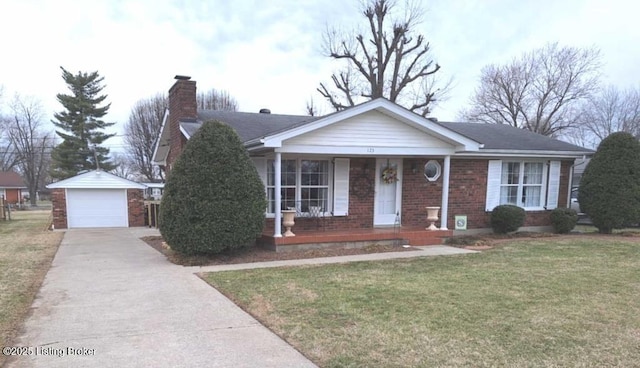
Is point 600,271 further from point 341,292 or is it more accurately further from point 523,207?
point 523,207

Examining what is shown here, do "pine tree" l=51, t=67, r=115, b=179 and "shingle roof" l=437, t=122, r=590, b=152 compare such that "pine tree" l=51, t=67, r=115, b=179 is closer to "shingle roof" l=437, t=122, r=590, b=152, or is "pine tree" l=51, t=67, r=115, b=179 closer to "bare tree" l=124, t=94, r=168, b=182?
"bare tree" l=124, t=94, r=168, b=182

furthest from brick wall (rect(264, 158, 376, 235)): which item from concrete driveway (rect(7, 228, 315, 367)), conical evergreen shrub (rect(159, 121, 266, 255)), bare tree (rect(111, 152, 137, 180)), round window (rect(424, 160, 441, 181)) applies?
bare tree (rect(111, 152, 137, 180))

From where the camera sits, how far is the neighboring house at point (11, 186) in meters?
43.0

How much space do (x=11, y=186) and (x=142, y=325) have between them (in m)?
49.0

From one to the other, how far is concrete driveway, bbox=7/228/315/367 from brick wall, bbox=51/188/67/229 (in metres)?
10.9

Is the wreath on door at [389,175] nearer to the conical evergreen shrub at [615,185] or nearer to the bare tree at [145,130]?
the conical evergreen shrub at [615,185]

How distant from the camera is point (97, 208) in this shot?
17.4 metres

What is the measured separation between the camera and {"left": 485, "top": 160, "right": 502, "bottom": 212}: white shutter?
12.3 m

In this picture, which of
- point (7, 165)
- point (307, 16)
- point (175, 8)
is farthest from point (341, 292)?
point (7, 165)

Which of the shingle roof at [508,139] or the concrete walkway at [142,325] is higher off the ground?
the shingle roof at [508,139]

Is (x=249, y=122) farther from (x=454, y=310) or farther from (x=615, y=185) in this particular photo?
(x=615, y=185)

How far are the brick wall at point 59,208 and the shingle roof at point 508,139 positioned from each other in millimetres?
14985

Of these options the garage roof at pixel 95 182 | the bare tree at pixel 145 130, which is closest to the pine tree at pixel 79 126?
the bare tree at pixel 145 130

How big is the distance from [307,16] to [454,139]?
677 cm
